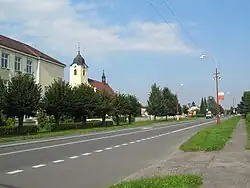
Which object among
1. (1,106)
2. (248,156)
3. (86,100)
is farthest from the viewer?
(86,100)

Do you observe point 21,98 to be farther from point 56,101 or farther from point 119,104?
point 119,104

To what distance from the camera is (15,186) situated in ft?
32.1

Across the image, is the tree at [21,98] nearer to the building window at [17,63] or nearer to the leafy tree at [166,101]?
the building window at [17,63]

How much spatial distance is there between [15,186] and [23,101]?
1154 inches

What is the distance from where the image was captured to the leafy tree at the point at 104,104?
57909 mm

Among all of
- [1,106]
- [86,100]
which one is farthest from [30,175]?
[86,100]

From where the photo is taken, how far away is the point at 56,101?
47125 millimetres

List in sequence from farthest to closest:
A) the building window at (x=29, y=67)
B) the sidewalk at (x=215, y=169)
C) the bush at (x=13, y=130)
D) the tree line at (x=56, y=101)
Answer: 1. the building window at (x=29, y=67)
2. the tree line at (x=56, y=101)
3. the bush at (x=13, y=130)
4. the sidewalk at (x=215, y=169)

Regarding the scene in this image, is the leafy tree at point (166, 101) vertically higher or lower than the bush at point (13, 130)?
higher

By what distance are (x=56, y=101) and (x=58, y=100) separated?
0.26 meters

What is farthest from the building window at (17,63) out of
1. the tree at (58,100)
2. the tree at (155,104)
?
the tree at (155,104)

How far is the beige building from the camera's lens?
50188 mm

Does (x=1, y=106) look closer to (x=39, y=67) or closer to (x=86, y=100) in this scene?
(x=86, y=100)

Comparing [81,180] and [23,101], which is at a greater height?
[23,101]
